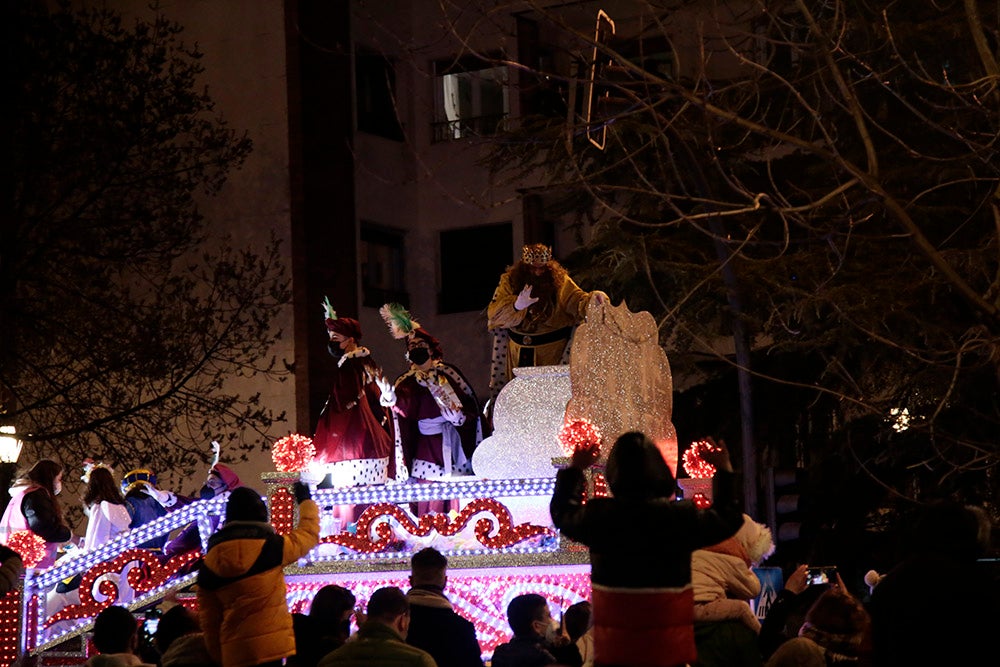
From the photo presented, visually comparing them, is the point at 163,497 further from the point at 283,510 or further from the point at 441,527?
the point at 441,527

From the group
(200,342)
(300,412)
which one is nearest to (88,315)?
(200,342)

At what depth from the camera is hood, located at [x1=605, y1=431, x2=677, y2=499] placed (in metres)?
7.20

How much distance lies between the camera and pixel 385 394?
16.6m

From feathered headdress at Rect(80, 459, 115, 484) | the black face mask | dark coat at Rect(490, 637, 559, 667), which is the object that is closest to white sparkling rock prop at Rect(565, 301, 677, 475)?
the black face mask

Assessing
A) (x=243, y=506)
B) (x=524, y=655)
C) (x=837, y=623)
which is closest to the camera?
(x=837, y=623)

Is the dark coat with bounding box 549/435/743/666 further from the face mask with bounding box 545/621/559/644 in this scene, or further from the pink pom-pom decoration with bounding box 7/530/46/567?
the pink pom-pom decoration with bounding box 7/530/46/567

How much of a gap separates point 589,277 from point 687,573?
1660cm

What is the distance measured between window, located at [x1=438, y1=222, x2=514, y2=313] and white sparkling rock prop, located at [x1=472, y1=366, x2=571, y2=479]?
574 inches

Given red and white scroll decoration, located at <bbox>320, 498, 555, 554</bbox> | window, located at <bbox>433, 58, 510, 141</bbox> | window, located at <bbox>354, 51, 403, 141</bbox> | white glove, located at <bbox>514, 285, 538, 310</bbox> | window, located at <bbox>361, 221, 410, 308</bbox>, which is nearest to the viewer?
red and white scroll decoration, located at <bbox>320, 498, 555, 554</bbox>

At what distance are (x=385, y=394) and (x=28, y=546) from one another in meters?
3.77

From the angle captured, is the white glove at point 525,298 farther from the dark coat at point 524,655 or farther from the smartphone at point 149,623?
the dark coat at point 524,655

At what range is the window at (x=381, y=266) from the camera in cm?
2973

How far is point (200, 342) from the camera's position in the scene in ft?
82.1

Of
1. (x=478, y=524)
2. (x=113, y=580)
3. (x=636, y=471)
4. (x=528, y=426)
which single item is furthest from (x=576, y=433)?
(x=636, y=471)
